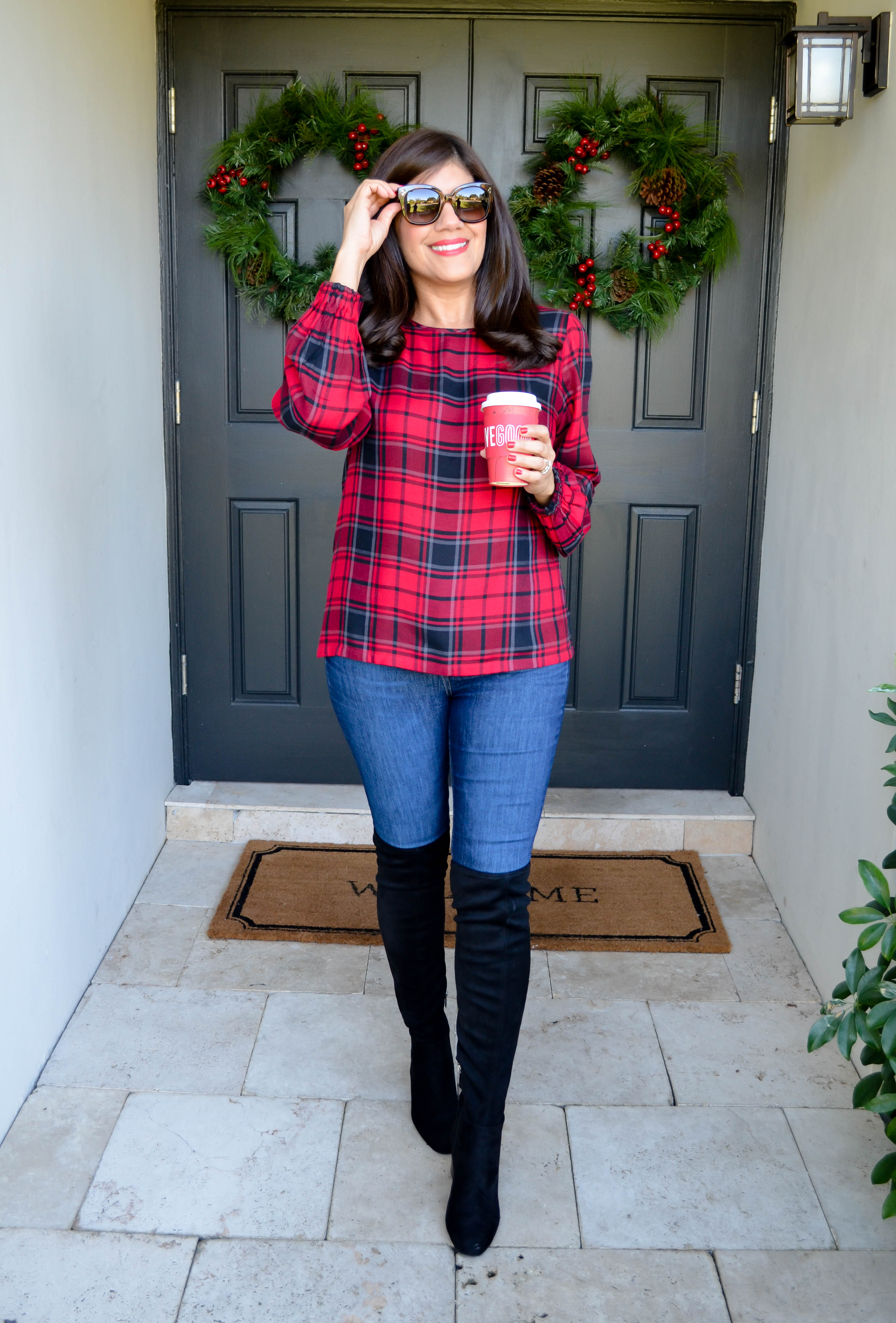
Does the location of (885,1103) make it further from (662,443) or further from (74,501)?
(662,443)

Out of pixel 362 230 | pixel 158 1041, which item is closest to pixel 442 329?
pixel 362 230

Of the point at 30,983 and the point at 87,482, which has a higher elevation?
the point at 87,482

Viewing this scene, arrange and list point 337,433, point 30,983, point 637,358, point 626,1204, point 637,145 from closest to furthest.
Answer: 1. point 337,433
2. point 626,1204
3. point 30,983
4. point 637,145
5. point 637,358

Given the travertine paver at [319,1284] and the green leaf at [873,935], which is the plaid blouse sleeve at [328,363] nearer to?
the green leaf at [873,935]

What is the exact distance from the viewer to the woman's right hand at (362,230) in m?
1.47

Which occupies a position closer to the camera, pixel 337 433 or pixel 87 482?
pixel 337 433

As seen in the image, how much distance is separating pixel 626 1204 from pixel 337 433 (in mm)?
1208

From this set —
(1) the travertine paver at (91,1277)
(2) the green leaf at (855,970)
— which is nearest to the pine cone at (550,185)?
(2) the green leaf at (855,970)

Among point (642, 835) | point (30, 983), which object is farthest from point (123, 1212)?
point (642, 835)

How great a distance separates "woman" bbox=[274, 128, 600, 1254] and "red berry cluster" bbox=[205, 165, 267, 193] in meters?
1.42

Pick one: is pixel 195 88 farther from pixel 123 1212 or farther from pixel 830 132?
pixel 123 1212

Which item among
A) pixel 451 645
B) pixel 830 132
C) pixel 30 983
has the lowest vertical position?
pixel 30 983

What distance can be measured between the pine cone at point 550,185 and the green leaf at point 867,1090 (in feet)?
6.95

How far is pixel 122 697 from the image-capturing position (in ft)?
8.47
